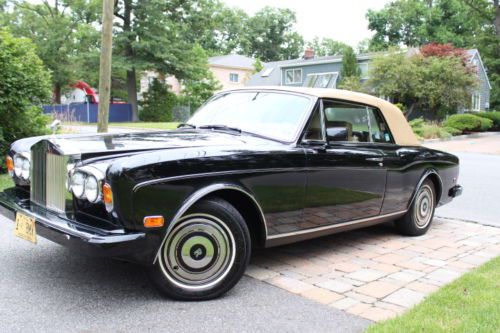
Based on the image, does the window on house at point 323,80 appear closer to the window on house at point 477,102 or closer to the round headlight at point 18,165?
the window on house at point 477,102

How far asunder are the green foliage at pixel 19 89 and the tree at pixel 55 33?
29378 mm

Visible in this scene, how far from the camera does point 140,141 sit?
385 centimetres

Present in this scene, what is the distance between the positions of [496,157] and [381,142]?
43.6ft

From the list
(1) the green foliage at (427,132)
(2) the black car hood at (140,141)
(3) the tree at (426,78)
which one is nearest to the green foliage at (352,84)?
(3) the tree at (426,78)

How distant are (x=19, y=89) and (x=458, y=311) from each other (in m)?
8.09

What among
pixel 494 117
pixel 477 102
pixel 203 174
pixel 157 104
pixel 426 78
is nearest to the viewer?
pixel 203 174

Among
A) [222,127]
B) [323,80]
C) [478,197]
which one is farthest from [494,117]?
[222,127]

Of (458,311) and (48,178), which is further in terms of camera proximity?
(48,178)

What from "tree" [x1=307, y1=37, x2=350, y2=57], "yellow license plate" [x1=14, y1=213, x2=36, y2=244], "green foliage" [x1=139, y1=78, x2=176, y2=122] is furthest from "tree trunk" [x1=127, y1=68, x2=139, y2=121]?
"tree" [x1=307, y1=37, x2=350, y2=57]

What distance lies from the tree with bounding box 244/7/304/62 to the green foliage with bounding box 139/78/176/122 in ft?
117

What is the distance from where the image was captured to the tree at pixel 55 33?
3909cm

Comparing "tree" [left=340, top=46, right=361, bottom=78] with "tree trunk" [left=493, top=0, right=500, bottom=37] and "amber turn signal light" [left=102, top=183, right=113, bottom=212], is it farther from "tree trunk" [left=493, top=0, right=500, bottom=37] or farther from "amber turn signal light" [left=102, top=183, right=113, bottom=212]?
"amber turn signal light" [left=102, top=183, right=113, bottom=212]

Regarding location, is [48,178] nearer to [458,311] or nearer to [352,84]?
[458,311]

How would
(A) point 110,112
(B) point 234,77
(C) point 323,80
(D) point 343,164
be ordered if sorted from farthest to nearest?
(B) point 234,77 < (A) point 110,112 < (C) point 323,80 < (D) point 343,164
